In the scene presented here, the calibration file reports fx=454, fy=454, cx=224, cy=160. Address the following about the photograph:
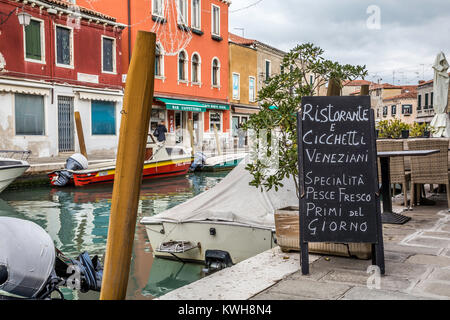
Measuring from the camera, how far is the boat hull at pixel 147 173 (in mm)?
13980

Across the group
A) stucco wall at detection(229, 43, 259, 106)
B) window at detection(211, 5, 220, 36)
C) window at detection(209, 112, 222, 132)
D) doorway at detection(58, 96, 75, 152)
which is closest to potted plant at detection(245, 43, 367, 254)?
doorway at detection(58, 96, 75, 152)

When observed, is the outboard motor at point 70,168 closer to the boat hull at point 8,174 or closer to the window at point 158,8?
the boat hull at point 8,174

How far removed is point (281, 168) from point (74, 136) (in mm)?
15175

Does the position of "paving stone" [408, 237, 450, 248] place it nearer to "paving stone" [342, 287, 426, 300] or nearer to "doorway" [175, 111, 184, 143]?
"paving stone" [342, 287, 426, 300]

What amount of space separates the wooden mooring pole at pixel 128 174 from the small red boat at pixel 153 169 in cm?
1147

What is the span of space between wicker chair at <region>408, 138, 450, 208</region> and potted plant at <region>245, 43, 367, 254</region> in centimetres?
220

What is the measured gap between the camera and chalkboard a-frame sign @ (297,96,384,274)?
321 cm

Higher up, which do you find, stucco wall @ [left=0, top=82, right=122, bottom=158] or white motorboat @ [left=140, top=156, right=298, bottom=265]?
stucco wall @ [left=0, top=82, right=122, bottom=158]

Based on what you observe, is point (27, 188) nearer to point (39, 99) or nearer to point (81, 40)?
point (39, 99)

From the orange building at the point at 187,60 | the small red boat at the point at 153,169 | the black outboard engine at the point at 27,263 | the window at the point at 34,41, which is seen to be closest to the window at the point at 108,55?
the orange building at the point at 187,60

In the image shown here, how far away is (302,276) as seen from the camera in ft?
10.4

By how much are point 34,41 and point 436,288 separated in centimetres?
1636

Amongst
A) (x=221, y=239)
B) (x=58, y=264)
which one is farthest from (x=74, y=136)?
(x=58, y=264)

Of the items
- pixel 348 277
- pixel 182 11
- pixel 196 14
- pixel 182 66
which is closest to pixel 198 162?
pixel 182 66
